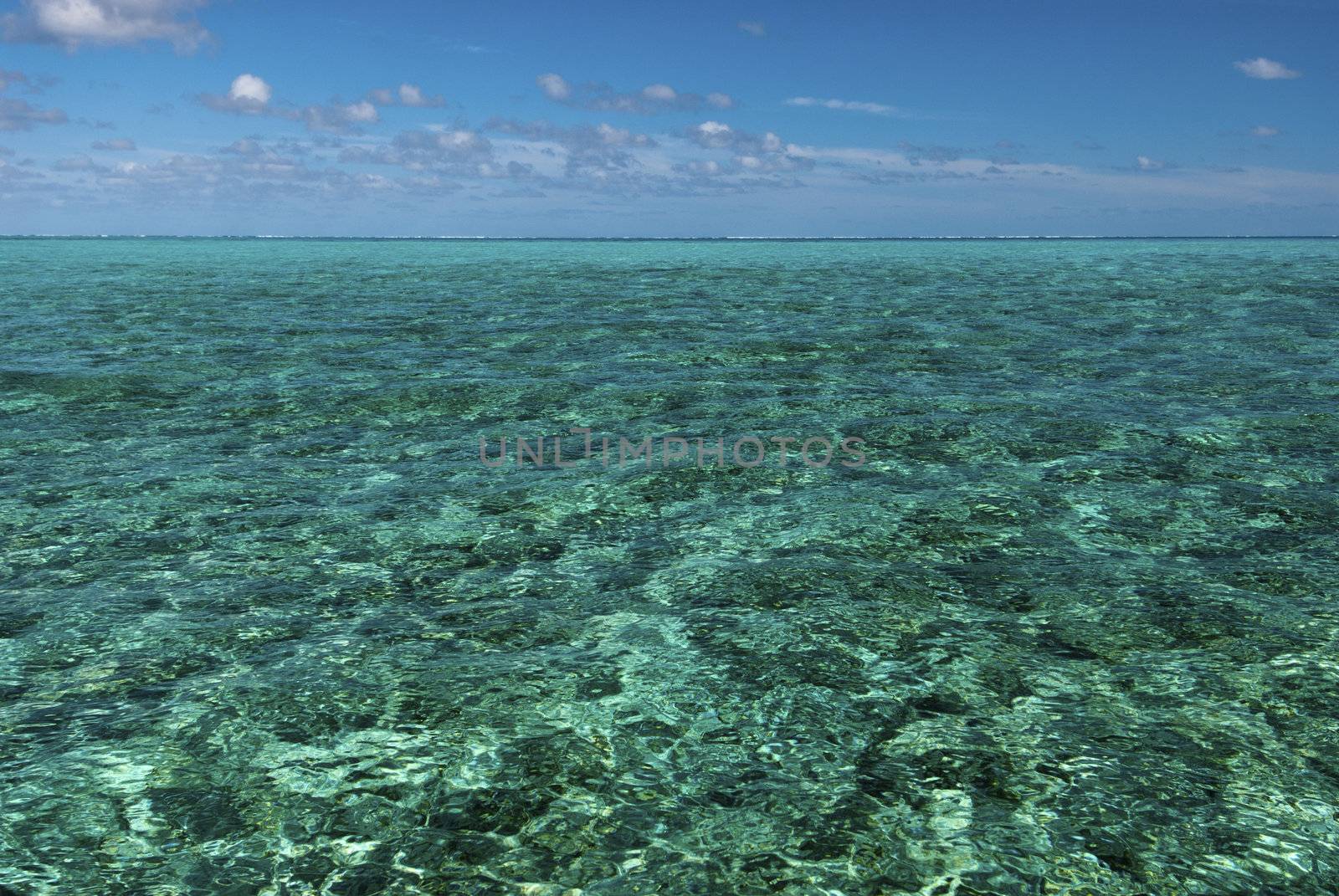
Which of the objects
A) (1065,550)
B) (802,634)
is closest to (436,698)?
(802,634)

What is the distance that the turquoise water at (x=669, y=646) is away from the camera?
3775mm

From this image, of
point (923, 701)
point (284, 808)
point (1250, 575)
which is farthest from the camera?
point (1250, 575)

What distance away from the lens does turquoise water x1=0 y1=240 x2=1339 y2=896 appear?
378 cm

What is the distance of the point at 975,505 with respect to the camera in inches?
315

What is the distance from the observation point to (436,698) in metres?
4.90

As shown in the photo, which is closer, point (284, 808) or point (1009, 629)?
point (284, 808)

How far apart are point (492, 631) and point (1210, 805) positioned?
370 cm

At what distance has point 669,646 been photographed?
18.1 feet

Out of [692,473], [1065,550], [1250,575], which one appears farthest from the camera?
[692,473]

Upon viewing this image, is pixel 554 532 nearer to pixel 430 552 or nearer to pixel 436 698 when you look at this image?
pixel 430 552

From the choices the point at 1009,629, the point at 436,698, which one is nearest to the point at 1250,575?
the point at 1009,629

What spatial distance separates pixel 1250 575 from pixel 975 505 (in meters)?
2.06

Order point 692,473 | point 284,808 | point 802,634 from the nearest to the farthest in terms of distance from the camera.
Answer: point 284,808, point 802,634, point 692,473

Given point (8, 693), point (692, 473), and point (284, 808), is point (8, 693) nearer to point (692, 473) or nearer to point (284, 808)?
point (284, 808)
